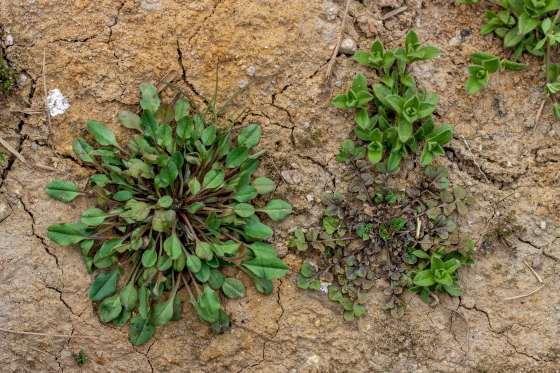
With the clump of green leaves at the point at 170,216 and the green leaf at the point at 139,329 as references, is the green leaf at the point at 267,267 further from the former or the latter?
the green leaf at the point at 139,329

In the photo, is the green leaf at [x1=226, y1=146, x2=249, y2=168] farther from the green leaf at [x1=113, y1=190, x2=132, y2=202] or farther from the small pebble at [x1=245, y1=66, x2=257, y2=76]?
the green leaf at [x1=113, y1=190, x2=132, y2=202]

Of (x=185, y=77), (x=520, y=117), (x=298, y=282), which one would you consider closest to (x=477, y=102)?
(x=520, y=117)

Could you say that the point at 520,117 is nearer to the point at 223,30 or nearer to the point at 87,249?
the point at 223,30

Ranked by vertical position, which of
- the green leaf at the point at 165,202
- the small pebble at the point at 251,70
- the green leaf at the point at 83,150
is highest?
the small pebble at the point at 251,70

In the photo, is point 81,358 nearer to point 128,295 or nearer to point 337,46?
point 128,295

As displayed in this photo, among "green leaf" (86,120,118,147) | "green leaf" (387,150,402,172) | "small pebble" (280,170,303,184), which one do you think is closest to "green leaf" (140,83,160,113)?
"green leaf" (86,120,118,147)

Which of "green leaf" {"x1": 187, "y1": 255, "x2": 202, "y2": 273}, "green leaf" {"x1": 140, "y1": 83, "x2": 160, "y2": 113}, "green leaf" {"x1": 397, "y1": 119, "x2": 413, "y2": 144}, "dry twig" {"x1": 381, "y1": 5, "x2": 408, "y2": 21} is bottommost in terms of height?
"green leaf" {"x1": 187, "y1": 255, "x2": 202, "y2": 273}

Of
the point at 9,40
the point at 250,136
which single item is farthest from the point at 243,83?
the point at 9,40

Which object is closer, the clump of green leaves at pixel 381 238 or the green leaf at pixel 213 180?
the green leaf at pixel 213 180

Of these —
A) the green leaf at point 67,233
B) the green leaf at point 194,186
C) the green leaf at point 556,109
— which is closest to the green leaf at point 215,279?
the green leaf at point 194,186
